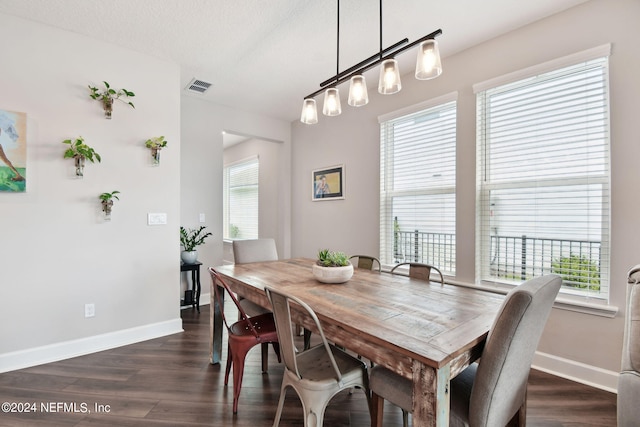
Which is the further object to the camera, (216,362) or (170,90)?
(170,90)

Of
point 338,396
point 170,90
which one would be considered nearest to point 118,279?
point 170,90

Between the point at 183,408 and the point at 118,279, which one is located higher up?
the point at 118,279

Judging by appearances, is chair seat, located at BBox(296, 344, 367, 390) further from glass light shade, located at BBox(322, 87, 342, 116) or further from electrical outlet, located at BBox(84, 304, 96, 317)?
electrical outlet, located at BBox(84, 304, 96, 317)

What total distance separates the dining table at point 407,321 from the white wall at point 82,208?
1385mm

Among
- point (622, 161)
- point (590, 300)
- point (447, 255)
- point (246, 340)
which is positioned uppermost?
Answer: point (622, 161)

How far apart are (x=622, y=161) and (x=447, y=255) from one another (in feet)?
4.76

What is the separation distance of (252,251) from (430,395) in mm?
2186

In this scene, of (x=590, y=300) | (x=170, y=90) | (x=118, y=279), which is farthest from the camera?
(x=170, y=90)

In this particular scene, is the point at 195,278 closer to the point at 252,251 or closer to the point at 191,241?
the point at 191,241

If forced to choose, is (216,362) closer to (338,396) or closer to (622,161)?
(338,396)

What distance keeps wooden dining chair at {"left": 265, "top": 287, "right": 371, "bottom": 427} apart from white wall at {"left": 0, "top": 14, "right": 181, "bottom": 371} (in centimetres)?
216

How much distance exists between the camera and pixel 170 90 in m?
3.08

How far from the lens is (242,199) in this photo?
629 cm

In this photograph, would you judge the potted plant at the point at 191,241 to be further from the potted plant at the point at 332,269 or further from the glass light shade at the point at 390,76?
the glass light shade at the point at 390,76
